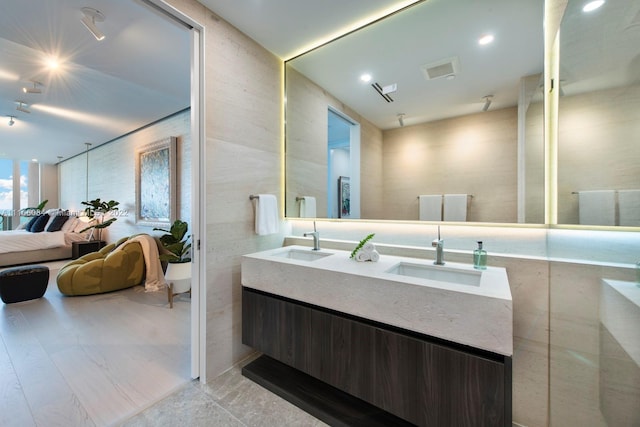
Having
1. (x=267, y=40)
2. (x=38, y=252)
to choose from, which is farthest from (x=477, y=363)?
(x=38, y=252)

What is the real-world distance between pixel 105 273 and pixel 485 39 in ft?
15.4

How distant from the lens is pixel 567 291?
4.09ft

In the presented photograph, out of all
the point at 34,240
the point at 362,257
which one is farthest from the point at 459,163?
the point at 34,240

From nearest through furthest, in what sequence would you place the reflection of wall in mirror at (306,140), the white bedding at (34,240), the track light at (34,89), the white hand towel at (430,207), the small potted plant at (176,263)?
the white hand towel at (430,207) < the reflection of wall in mirror at (306,140) < the track light at (34,89) < the small potted plant at (176,263) < the white bedding at (34,240)

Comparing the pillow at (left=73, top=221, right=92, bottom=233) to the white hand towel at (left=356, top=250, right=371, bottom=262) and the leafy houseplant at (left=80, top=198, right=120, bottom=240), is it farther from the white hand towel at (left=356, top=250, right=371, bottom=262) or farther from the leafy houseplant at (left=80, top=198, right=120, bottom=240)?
the white hand towel at (left=356, top=250, right=371, bottom=262)

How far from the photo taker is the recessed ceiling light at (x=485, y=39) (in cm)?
150

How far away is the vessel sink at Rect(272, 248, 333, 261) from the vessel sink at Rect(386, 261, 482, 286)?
0.56 metres

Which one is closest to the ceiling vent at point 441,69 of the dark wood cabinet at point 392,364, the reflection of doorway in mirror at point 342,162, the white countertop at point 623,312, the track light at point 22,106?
the reflection of doorway in mirror at point 342,162

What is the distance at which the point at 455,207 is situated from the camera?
5.40 feet

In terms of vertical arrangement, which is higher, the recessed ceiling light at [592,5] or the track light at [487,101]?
the recessed ceiling light at [592,5]

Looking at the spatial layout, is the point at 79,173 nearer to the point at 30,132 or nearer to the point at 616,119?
the point at 30,132

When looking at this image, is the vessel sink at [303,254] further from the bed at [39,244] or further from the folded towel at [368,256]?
the bed at [39,244]

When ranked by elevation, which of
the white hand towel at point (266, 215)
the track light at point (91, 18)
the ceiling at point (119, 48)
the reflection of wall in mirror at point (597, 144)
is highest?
the ceiling at point (119, 48)

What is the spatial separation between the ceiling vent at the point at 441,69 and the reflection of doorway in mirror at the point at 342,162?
58 cm
